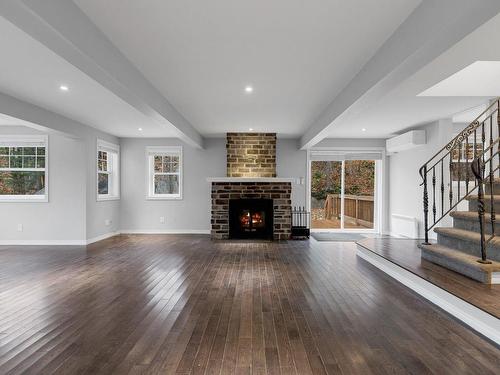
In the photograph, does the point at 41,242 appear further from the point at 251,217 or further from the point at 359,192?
the point at 359,192

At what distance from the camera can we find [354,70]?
12.1 ft

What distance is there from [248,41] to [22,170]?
614 centimetres

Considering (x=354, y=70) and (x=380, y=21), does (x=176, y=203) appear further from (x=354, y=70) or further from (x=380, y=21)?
(x=380, y=21)

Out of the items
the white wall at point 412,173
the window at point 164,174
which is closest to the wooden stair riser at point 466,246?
the white wall at point 412,173

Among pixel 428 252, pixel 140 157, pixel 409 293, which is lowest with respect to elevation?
pixel 409 293

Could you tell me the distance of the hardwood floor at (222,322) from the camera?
218cm

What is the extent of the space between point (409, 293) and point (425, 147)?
168 inches

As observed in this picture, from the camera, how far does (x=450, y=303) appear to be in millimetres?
3062

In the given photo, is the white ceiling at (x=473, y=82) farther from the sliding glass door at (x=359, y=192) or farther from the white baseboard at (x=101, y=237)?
the white baseboard at (x=101, y=237)

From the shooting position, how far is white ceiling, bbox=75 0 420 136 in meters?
2.42

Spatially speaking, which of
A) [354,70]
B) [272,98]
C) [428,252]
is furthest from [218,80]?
[428,252]

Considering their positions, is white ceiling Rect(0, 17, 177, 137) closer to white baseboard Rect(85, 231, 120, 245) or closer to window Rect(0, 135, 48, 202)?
window Rect(0, 135, 48, 202)

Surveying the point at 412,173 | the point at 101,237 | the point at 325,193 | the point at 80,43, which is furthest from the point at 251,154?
the point at 80,43

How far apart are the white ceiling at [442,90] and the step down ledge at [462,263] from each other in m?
1.88
